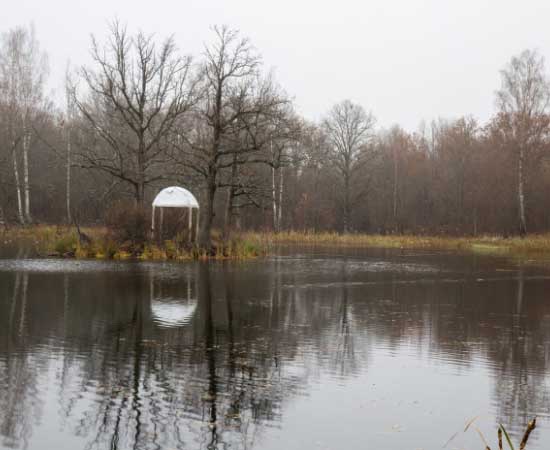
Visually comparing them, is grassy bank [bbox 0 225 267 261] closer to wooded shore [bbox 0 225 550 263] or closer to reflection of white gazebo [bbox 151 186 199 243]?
wooded shore [bbox 0 225 550 263]

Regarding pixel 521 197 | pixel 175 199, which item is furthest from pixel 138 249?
pixel 521 197

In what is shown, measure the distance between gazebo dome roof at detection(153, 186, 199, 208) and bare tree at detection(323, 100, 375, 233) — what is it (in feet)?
97.5

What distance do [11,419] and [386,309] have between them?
32.9ft

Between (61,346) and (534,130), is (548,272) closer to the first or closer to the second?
(61,346)

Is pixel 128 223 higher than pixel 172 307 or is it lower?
higher

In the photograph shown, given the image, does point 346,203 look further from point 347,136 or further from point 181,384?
point 181,384

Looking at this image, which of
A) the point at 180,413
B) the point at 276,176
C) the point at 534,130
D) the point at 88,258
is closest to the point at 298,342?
the point at 180,413

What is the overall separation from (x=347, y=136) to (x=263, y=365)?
51.2 meters

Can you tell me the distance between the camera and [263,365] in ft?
29.9

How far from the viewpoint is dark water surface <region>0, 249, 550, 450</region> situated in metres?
6.34

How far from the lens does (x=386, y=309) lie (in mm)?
15055

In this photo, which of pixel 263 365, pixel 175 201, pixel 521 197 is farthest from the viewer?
pixel 521 197

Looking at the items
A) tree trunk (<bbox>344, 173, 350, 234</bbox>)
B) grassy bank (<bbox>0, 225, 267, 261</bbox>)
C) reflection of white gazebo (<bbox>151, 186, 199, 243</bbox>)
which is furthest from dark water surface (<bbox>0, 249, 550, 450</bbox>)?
tree trunk (<bbox>344, 173, 350, 234</bbox>)

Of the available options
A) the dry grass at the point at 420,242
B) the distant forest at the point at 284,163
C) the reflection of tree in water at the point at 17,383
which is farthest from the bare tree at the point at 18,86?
the reflection of tree in water at the point at 17,383
